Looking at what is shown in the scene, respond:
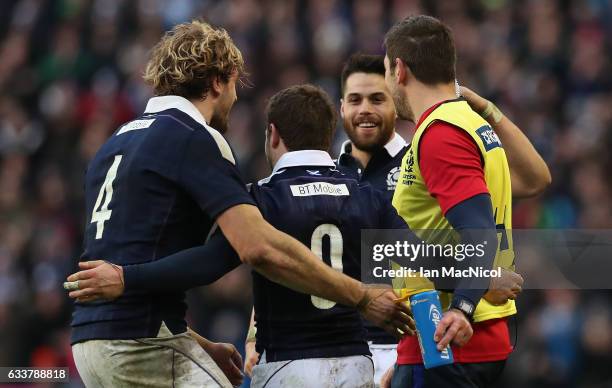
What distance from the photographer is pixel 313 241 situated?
520 cm

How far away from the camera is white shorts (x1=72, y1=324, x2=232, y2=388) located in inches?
184

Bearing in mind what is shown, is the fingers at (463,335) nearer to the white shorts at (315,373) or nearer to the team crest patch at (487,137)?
the white shorts at (315,373)

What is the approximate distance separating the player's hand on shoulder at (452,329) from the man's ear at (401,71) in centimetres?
118

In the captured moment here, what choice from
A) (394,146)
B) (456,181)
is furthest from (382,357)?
(456,181)

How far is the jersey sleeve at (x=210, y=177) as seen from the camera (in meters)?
4.71

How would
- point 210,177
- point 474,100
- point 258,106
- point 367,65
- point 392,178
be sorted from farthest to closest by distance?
point 258,106 → point 367,65 → point 392,178 → point 474,100 → point 210,177

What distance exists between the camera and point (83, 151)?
14.4 metres

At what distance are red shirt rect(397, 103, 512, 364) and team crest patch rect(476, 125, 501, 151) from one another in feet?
0.22

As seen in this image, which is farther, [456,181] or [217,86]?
[217,86]

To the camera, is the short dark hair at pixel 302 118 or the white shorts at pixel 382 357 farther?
the white shorts at pixel 382 357

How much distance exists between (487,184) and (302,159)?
0.86m

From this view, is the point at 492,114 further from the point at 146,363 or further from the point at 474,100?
the point at 146,363

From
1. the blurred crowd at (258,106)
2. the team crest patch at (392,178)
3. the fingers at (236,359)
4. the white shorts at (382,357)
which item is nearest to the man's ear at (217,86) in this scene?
the fingers at (236,359)

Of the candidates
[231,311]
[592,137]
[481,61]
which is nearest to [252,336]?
[231,311]
